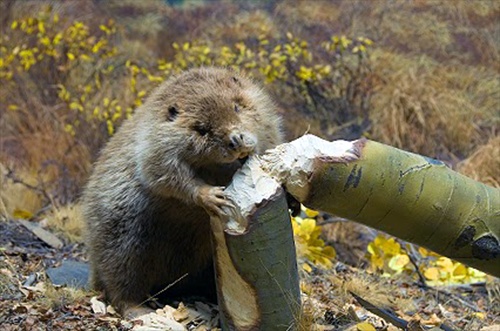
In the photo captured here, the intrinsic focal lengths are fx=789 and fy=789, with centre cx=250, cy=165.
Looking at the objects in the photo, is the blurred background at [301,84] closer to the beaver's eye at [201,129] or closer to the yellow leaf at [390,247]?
the yellow leaf at [390,247]

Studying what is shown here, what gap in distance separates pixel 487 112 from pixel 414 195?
7.17 m

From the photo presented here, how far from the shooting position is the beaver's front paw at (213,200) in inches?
123

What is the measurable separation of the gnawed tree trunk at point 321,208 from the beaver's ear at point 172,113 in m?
0.47

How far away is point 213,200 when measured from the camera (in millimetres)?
3152

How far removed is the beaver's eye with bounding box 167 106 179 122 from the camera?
11.4 feet

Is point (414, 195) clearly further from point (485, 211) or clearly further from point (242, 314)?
point (242, 314)

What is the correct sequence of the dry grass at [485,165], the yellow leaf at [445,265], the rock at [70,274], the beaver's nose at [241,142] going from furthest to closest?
1. the dry grass at [485,165]
2. the yellow leaf at [445,265]
3. the rock at [70,274]
4. the beaver's nose at [241,142]

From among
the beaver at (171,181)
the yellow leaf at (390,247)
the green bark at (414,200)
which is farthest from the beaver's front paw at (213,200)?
the yellow leaf at (390,247)

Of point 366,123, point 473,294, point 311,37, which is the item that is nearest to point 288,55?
point 366,123

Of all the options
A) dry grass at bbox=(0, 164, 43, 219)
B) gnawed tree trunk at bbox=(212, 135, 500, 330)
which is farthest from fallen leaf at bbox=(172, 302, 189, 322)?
dry grass at bbox=(0, 164, 43, 219)

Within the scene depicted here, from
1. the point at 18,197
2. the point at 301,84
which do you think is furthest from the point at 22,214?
the point at 301,84

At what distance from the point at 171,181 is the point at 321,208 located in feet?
2.15

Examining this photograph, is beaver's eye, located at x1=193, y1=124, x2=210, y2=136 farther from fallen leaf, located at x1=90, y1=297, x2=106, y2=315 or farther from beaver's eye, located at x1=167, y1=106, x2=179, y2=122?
fallen leaf, located at x1=90, y1=297, x2=106, y2=315

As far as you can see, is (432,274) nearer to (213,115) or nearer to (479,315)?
(479,315)
